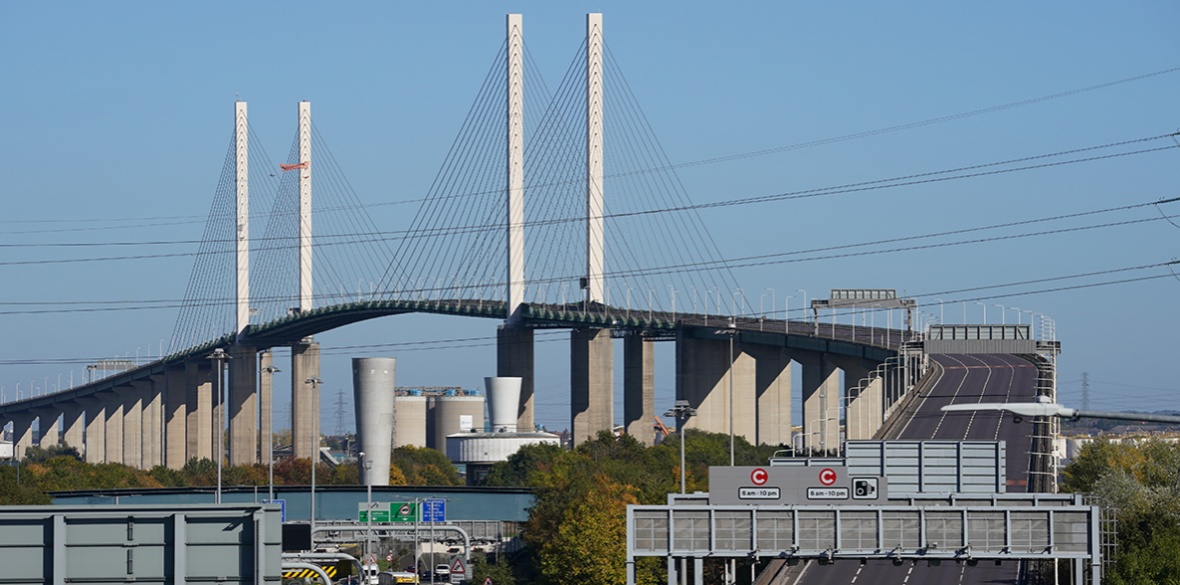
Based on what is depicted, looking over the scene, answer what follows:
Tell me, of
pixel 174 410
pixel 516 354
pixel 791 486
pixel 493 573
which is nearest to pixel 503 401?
pixel 516 354

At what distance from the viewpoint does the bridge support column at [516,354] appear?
140m

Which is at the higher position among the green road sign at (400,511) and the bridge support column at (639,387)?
the bridge support column at (639,387)

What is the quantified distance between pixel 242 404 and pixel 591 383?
52320 millimetres

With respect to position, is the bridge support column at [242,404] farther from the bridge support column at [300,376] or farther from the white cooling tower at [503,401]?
the white cooling tower at [503,401]

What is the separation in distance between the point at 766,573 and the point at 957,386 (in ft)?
128

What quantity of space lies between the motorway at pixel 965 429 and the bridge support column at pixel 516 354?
1383 inches

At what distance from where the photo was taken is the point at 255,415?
17850cm

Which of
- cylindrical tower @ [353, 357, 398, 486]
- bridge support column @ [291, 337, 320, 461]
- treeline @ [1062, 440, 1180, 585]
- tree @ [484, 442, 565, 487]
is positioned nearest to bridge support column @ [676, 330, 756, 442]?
tree @ [484, 442, 565, 487]

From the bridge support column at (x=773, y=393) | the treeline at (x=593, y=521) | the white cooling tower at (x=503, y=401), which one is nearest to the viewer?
the treeline at (x=593, y=521)

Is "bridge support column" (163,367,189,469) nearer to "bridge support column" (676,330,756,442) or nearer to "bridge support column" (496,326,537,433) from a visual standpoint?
"bridge support column" (496,326,537,433)

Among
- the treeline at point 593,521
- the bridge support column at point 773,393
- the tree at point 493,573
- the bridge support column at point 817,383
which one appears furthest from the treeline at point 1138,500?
the bridge support column at point 773,393

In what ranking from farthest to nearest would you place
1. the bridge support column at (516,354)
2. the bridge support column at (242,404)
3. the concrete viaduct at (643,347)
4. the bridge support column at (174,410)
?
1. the bridge support column at (174,410)
2. the bridge support column at (242,404)
3. the bridge support column at (516,354)
4. the concrete viaduct at (643,347)

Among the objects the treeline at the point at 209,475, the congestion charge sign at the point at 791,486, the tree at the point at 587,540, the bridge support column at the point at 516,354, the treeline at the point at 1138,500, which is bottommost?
the treeline at the point at 209,475

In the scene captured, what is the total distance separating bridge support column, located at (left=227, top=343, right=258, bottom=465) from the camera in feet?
561
